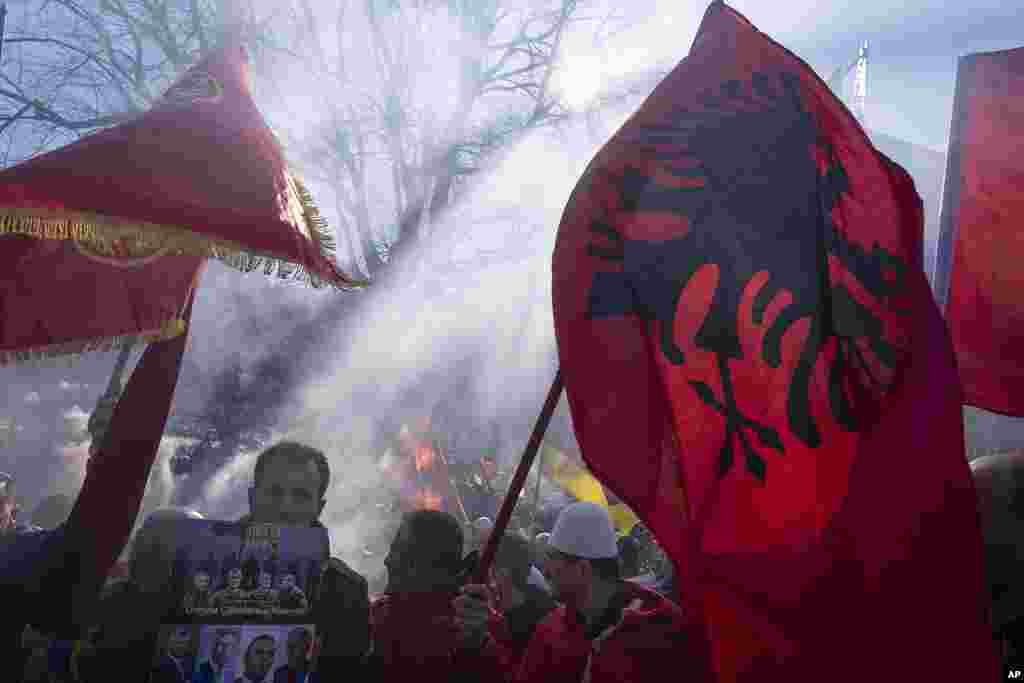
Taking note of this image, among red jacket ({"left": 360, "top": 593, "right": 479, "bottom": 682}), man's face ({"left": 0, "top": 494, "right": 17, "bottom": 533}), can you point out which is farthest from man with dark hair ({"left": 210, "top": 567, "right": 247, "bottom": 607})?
man's face ({"left": 0, "top": 494, "right": 17, "bottom": 533})

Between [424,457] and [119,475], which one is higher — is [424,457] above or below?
below

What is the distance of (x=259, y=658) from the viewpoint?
6.75ft

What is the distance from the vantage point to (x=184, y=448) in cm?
802

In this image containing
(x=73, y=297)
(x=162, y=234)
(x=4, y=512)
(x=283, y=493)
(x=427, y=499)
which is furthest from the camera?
(x=427, y=499)

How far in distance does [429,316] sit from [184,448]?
5801 millimetres

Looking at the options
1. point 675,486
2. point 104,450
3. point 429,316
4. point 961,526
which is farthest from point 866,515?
point 429,316

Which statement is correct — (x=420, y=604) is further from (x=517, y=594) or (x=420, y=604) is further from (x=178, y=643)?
(x=517, y=594)

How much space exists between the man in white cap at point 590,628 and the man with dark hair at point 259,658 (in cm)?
58

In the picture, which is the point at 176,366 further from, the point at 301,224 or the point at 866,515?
the point at 866,515

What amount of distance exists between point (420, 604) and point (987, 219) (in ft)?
9.05

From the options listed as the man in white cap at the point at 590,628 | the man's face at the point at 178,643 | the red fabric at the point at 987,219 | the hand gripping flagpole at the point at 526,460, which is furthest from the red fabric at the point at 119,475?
the red fabric at the point at 987,219

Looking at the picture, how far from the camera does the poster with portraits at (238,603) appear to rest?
6.57 ft

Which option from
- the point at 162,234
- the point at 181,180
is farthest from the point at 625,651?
the point at 181,180

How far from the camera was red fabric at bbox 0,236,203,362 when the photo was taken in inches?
127
